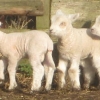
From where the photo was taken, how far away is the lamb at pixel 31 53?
6555 mm

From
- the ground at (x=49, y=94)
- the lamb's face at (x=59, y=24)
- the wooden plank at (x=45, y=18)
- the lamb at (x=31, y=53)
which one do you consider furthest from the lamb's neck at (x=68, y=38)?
the wooden plank at (x=45, y=18)

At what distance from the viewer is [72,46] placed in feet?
22.5

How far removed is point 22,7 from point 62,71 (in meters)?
1.43

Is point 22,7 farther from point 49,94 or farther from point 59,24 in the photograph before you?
point 49,94

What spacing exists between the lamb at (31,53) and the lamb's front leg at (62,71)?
0.65 ft

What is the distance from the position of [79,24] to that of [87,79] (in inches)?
41.4

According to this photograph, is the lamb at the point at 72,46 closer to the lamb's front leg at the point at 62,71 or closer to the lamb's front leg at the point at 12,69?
the lamb's front leg at the point at 62,71

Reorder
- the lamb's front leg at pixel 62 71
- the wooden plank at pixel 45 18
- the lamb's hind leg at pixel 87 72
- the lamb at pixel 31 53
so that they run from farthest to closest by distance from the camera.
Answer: the wooden plank at pixel 45 18
the lamb's hind leg at pixel 87 72
the lamb's front leg at pixel 62 71
the lamb at pixel 31 53

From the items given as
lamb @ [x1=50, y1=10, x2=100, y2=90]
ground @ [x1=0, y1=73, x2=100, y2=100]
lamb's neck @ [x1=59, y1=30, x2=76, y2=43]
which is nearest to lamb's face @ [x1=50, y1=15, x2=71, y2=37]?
lamb @ [x1=50, y1=10, x2=100, y2=90]

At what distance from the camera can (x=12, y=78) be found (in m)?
6.84

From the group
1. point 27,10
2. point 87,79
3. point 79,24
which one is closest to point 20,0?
point 27,10

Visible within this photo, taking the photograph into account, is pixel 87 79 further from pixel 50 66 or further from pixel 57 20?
pixel 57 20

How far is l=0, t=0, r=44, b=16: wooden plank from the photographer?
7.64 meters

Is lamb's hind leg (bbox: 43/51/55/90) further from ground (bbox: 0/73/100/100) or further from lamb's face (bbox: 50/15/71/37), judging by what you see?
lamb's face (bbox: 50/15/71/37)
